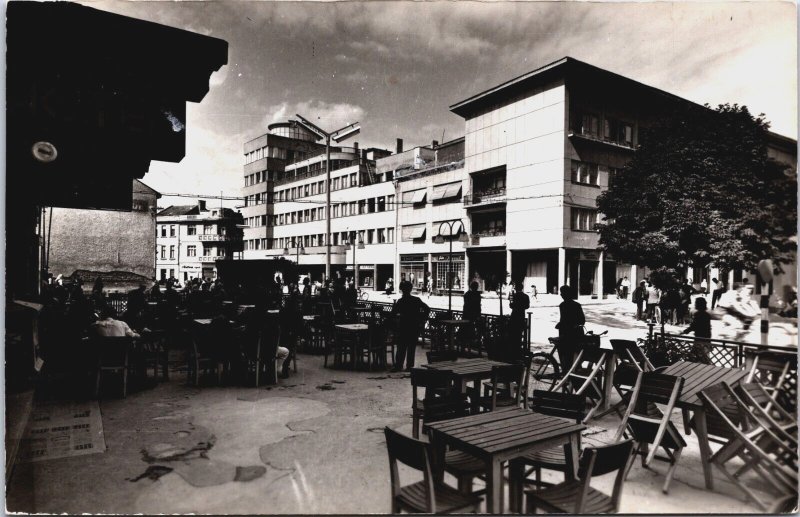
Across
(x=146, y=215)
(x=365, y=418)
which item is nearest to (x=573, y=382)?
(x=365, y=418)

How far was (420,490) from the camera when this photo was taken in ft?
11.3

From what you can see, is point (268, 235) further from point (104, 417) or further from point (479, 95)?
point (104, 417)

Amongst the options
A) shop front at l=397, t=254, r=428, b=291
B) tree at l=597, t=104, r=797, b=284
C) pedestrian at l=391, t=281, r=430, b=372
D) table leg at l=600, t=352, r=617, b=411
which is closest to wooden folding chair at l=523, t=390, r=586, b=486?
table leg at l=600, t=352, r=617, b=411

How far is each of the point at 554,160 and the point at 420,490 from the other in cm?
3291

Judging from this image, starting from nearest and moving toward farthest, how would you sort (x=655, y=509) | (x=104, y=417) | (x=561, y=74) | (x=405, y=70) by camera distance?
(x=655, y=509) < (x=104, y=417) < (x=405, y=70) < (x=561, y=74)

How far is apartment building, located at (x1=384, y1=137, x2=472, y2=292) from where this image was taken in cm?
4200

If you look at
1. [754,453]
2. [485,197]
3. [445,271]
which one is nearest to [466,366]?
[754,453]

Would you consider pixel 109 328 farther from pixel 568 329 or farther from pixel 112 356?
pixel 568 329

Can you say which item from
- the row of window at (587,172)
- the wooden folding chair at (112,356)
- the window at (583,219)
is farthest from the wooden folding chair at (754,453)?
the row of window at (587,172)

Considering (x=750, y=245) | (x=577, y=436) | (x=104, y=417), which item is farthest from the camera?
(x=750, y=245)

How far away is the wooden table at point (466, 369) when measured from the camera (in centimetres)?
568

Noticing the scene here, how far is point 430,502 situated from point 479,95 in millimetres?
37111

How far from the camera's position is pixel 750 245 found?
15.0 metres

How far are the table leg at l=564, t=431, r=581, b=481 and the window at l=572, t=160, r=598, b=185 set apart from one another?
32840 millimetres
